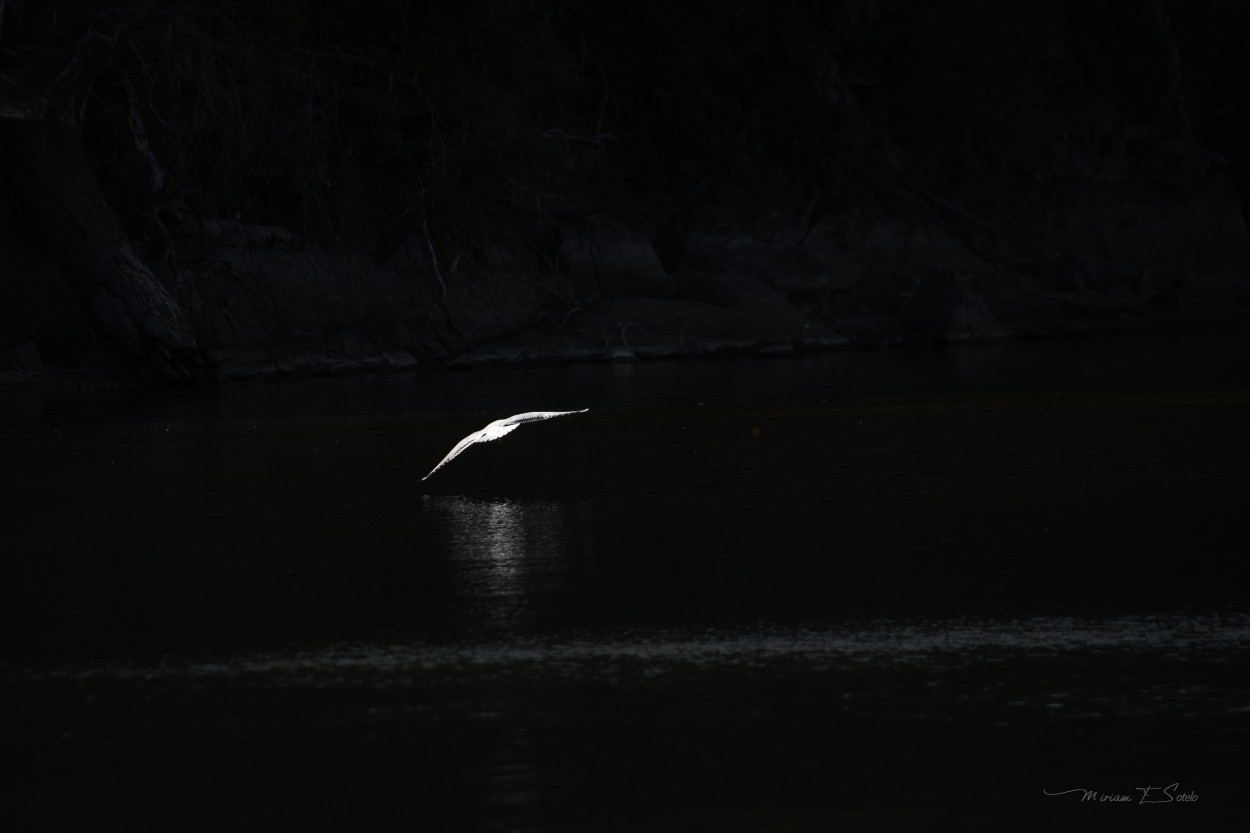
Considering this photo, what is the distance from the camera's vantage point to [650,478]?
1148cm

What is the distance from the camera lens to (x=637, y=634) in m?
6.66

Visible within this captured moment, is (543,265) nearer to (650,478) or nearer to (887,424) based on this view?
(887,424)

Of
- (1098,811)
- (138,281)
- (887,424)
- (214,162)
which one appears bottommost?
(1098,811)

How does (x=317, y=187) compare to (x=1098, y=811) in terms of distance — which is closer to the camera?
(x=1098, y=811)

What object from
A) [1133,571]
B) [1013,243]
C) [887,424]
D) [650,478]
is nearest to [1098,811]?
[1133,571]

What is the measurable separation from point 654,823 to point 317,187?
24.0 meters
